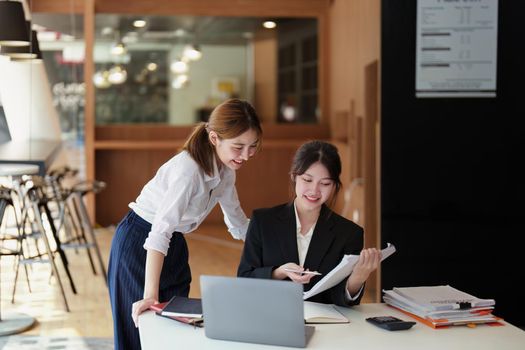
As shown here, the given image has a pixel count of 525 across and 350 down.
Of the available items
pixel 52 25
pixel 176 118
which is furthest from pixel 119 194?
pixel 52 25

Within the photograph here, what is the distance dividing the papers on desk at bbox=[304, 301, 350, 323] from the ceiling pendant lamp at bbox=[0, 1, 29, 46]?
3009mm

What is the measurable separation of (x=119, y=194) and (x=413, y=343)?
8152 millimetres

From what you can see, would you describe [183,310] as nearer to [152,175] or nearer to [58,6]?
[58,6]

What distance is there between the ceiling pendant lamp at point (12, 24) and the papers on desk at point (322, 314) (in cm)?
301

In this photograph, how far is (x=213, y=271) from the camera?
23.9ft

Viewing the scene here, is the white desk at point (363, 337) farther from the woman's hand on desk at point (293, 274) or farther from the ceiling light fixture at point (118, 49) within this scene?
the ceiling light fixture at point (118, 49)

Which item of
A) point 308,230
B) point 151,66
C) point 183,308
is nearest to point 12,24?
point 308,230

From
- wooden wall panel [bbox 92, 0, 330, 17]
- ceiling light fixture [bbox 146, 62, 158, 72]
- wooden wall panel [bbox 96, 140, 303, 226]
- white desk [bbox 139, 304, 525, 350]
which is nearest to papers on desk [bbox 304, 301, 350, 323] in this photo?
white desk [bbox 139, 304, 525, 350]

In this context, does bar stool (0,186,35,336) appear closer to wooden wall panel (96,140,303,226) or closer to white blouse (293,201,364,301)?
white blouse (293,201,364,301)

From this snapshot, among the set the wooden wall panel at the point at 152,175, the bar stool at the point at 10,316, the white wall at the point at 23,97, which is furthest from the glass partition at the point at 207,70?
the bar stool at the point at 10,316

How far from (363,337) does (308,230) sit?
553 mm

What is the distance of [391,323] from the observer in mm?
2482

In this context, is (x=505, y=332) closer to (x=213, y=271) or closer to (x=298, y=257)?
(x=298, y=257)

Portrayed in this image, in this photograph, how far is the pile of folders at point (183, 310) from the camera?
8.09 ft
